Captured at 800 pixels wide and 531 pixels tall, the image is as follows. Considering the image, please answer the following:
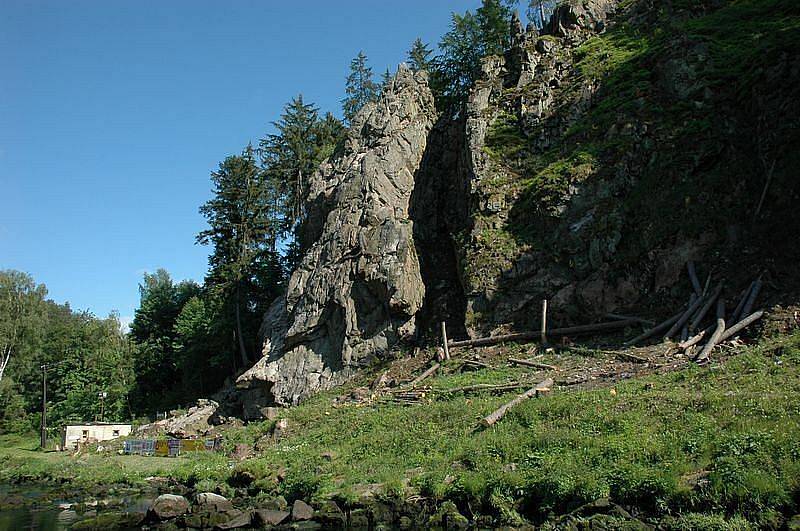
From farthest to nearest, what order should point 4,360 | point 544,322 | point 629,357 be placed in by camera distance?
point 4,360
point 544,322
point 629,357

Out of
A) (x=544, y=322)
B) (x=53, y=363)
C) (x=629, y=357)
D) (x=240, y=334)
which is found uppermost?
(x=53, y=363)

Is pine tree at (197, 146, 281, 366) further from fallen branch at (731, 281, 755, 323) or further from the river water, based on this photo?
fallen branch at (731, 281, 755, 323)

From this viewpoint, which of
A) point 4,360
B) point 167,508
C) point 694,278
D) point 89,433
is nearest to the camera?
point 167,508

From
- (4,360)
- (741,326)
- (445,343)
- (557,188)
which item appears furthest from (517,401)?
(4,360)

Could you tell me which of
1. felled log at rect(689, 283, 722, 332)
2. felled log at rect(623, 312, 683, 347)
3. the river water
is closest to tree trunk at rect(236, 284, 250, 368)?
the river water

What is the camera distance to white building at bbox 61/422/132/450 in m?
40.0

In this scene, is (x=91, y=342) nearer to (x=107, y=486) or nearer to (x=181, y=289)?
(x=181, y=289)

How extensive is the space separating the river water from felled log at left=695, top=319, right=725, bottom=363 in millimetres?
19318

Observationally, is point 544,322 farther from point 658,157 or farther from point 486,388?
point 658,157

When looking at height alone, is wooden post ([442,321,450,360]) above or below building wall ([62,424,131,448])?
above

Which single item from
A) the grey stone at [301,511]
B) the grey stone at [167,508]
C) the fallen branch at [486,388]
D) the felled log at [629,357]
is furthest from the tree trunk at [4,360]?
the felled log at [629,357]

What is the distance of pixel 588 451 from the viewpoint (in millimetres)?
15578

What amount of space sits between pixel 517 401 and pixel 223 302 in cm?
3690

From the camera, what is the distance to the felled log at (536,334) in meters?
26.5
